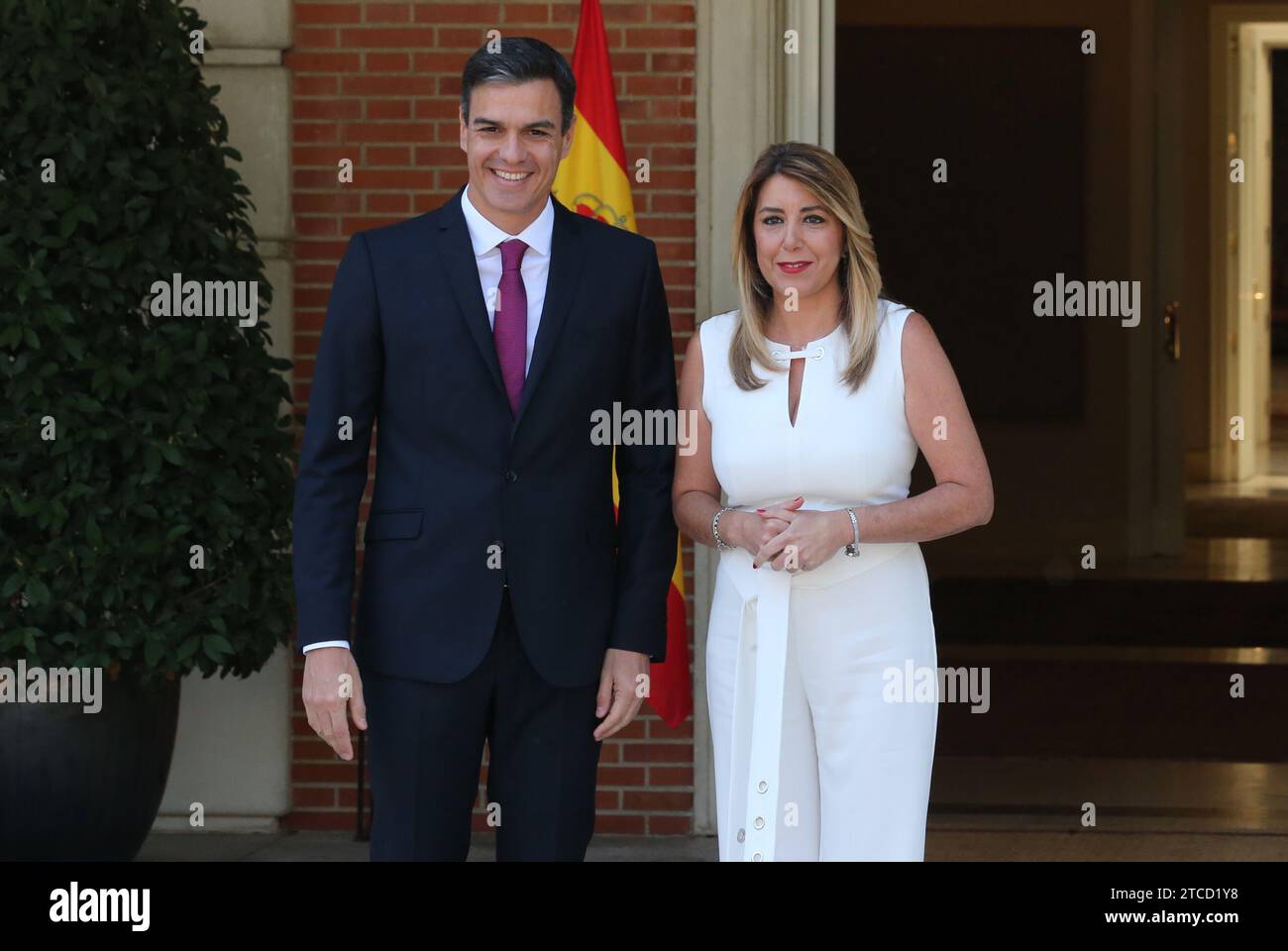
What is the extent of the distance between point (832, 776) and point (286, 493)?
224 cm

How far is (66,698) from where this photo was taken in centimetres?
452

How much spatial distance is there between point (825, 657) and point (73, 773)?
2.41 meters

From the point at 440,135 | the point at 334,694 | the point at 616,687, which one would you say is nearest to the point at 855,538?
the point at 616,687

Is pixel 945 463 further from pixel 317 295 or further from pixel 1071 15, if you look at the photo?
pixel 1071 15

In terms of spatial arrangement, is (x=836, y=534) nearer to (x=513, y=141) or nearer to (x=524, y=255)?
(x=524, y=255)

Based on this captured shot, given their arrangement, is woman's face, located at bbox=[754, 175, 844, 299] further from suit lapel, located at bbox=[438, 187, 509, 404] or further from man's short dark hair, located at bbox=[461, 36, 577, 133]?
suit lapel, located at bbox=[438, 187, 509, 404]

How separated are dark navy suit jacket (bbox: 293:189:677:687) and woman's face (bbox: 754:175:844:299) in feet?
0.94

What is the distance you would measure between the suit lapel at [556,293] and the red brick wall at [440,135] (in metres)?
2.30

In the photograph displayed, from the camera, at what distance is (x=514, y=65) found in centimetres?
286

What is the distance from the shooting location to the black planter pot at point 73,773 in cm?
454

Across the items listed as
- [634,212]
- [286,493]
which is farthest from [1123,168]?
[286,493]

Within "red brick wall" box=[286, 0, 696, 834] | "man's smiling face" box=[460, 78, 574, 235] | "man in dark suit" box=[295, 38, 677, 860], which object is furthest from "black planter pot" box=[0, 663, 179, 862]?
"man's smiling face" box=[460, 78, 574, 235]

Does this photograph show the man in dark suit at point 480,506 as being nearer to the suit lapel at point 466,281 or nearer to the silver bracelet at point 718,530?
the suit lapel at point 466,281

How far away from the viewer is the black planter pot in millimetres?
4543
